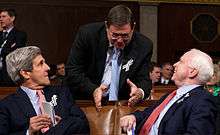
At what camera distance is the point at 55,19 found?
1038cm

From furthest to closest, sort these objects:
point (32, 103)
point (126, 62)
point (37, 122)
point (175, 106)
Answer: point (126, 62) → point (32, 103) → point (175, 106) → point (37, 122)

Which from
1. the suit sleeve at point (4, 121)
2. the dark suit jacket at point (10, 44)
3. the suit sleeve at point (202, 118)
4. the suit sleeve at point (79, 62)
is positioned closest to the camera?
the suit sleeve at point (202, 118)

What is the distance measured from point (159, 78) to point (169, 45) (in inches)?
131

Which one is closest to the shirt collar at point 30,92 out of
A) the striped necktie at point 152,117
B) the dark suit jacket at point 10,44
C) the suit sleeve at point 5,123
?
the suit sleeve at point 5,123

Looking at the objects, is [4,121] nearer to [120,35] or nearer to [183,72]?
[120,35]

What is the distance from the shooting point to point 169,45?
11.0 metres

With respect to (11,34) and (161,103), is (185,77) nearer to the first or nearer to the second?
(161,103)

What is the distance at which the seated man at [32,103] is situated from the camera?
3.16 m

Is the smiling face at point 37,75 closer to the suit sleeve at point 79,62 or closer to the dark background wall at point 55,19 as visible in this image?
the suit sleeve at point 79,62

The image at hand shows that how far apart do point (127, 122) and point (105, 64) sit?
2.20 ft

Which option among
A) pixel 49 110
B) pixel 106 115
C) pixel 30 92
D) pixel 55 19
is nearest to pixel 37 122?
pixel 49 110

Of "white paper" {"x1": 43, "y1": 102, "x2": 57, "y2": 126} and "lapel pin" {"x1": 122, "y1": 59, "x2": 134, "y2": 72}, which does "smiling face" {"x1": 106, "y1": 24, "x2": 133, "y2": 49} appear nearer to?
"lapel pin" {"x1": 122, "y1": 59, "x2": 134, "y2": 72}

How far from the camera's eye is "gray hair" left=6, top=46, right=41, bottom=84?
337 cm

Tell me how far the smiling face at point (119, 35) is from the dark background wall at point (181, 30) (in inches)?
295
